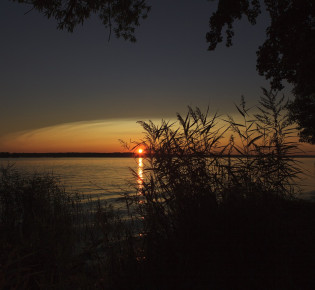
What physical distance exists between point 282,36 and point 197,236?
894 cm

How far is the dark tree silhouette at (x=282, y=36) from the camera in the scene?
8.74m

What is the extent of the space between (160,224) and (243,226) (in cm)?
163

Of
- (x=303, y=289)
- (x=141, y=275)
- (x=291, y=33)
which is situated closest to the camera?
(x=303, y=289)

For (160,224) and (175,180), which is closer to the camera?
(160,224)

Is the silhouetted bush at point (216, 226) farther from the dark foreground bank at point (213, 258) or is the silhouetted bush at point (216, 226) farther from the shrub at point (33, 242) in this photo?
the shrub at point (33, 242)

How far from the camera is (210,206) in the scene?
456 centimetres

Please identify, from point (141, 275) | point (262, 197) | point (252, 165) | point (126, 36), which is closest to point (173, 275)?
point (141, 275)

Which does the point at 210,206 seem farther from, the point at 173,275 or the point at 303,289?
the point at 303,289

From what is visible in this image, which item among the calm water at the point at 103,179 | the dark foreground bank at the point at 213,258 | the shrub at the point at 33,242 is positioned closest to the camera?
the dark foreground bank at the point at 213,258

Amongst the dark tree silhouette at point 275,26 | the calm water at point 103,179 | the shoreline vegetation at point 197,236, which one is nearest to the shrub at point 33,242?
the shoreline vegetation at point 197,236

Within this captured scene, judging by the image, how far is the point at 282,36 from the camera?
31.4 ft

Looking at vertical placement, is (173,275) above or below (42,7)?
below

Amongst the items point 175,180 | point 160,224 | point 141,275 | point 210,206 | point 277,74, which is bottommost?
point 141,275

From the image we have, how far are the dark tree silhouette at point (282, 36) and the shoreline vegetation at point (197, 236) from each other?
2453 mm
